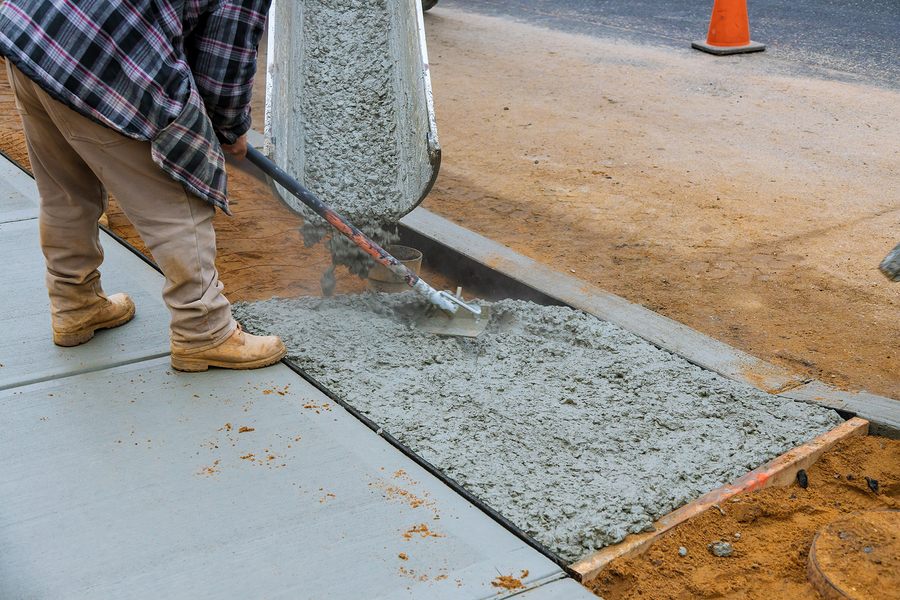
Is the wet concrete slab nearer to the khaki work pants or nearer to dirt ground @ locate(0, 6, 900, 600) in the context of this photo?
the khaki work pants

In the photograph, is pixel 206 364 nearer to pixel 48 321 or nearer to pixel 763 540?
pixel 48 321

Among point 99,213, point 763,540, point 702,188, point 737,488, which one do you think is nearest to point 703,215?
point 702,188

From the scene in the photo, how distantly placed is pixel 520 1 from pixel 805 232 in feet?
27.0

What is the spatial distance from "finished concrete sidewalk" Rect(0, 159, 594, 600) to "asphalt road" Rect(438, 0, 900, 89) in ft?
21.5

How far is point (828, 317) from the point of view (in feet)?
11.0

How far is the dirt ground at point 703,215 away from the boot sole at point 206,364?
973 millimetres

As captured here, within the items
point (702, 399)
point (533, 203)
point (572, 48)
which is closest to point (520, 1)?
point (572, 48)

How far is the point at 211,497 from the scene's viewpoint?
2062 mm

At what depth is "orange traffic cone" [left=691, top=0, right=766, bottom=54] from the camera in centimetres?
811

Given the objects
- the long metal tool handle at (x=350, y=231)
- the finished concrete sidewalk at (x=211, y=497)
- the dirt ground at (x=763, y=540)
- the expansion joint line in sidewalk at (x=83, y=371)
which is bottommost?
the dirt ground at (x=763, y=540)

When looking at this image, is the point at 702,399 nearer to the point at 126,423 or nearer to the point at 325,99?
the point at 126,423

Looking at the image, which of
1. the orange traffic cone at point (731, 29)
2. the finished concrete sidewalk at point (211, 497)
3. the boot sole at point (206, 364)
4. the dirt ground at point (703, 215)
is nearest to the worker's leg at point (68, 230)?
the finished concrete sidewalk at point (211, 497)

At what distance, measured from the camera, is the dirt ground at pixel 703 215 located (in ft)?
7.32

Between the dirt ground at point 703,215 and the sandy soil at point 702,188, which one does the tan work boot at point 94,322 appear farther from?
the sandy soil at point 702,188
